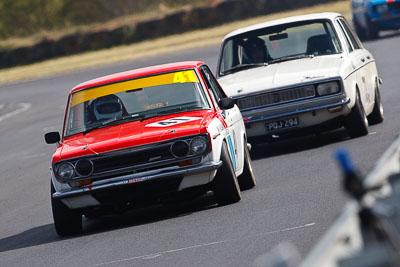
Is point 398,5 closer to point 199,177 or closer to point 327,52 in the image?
point 327,52

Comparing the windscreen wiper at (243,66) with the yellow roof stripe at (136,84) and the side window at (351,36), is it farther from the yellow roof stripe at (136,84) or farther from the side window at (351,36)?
the yellow roof stripe at (136,84)

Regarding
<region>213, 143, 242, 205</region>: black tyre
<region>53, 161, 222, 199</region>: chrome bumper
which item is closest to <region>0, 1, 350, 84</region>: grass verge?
<region>213, 143, 242, 205</region>: black tyre

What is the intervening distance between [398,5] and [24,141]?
13311 mm

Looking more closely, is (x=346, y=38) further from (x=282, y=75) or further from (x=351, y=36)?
(x=282, y=75)

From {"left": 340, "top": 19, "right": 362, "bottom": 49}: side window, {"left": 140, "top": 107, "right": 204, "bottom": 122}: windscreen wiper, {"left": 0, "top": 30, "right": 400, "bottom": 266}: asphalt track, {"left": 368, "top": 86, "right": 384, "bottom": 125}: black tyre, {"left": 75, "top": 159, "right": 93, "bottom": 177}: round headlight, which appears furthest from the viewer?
{"left": 340, "top": 19, "right": 362, "bottom": 49}: side window

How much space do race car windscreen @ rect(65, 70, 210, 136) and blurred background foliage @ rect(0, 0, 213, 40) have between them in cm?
6168

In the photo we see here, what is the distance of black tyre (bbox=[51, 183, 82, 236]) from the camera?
9.62 m

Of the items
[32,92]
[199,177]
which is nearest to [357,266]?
[199,177]

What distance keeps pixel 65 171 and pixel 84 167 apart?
20 centimetres

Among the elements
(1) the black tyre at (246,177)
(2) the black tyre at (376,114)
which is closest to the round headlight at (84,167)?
(1) the black tyre at (246,177)

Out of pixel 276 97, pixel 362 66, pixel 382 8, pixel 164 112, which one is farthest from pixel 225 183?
pixel 382 8

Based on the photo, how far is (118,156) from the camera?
373 inches

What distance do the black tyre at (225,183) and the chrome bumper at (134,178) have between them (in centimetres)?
14

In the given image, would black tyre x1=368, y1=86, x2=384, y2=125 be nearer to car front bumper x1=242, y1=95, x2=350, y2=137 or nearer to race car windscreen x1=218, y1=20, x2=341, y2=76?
race car windscreen x1=218, y1=20, x2=341, y2=76
